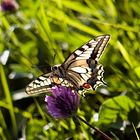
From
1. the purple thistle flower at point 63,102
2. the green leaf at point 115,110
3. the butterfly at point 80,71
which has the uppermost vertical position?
the butterfly at point 80,71

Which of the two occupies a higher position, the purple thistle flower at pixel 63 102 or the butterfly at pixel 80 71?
the butterfly at pixel 80 71

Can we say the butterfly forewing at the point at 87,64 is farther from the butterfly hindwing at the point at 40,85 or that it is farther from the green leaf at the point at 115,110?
the green leaf at the point at 115,110

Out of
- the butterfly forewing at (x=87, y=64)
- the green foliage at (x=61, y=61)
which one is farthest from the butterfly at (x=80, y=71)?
the green foliage at (x=61, y=61)

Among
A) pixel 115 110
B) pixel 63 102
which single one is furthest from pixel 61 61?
pixel 63 102

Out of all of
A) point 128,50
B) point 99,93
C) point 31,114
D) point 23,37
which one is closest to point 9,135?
point 31,114

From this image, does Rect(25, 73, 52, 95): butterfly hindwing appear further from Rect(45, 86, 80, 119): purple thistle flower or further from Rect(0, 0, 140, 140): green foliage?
Rect(0, 0, 140, 140): green foliage

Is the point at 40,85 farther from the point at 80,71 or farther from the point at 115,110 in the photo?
the point at 115,110

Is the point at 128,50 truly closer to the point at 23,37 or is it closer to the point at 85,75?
the point at 85,75
